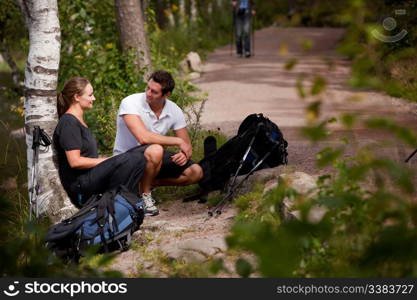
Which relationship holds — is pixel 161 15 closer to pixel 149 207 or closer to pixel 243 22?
pixel 243 22

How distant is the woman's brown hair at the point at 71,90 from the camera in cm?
629

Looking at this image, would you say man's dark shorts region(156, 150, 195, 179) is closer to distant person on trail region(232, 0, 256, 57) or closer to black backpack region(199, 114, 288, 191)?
black backpack region(199, 114, 288, 191)

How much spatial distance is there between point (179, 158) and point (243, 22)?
453 inches

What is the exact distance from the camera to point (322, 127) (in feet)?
7.11

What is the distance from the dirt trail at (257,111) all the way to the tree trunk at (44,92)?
0.84 meters

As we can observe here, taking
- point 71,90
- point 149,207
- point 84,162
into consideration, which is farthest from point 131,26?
point 84,162

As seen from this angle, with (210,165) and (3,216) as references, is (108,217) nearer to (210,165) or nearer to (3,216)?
(210,165)

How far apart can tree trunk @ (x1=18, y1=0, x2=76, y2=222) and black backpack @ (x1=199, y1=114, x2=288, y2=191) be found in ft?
4.55

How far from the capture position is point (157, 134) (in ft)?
22.1

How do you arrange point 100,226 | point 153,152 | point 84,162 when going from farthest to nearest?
point 153,152, point 84,162, point 100,226

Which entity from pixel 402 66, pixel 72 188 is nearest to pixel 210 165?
pixel 72 188

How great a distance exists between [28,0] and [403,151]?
3806 mm

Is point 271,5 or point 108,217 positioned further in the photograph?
point 271,5

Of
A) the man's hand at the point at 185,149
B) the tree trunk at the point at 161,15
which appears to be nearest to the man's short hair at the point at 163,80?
the man's hand at the point at 185,149
